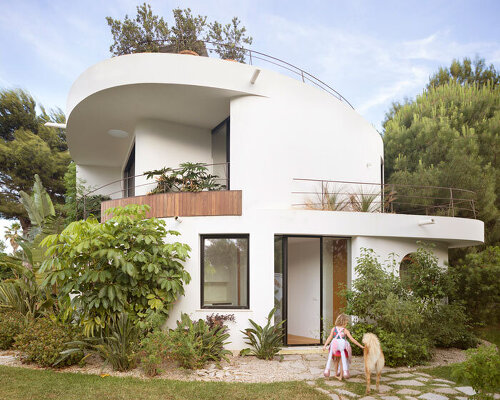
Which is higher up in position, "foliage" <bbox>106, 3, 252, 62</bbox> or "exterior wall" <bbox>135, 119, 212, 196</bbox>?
"foliage" <bbox>106, 3, 252, 62</bbox>

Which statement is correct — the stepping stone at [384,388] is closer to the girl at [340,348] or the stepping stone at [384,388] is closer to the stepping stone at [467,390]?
the girl at [340,348]

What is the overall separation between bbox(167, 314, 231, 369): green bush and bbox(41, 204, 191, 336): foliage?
81cm

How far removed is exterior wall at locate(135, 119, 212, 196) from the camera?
44.6ft

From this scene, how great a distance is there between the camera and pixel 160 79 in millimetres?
10828

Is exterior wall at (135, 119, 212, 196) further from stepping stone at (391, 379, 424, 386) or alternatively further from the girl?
stepping stone at (391, 379, 424, 386)

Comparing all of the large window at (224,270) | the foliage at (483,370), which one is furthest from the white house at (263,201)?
the foliage at (483,370)

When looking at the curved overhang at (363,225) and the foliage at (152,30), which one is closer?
the curved overhang at (363,225)

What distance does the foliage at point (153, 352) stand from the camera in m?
7.82

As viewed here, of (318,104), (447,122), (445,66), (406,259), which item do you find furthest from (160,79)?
(445,66)

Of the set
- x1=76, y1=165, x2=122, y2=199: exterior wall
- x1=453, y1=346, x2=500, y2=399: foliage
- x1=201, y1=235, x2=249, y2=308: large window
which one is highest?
x1=76, y1=165, x2=122, y2=199: exterior wall

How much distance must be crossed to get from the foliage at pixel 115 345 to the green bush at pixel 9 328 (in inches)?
86.9

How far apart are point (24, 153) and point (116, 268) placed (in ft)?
70.6

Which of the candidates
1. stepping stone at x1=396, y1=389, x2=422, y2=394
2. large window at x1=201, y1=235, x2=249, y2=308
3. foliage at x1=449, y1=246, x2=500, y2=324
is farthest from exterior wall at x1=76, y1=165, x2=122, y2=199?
stepping stone at x1=396, y1=389, x2=422, y2=394

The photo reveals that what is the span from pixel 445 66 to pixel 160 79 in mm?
19323
